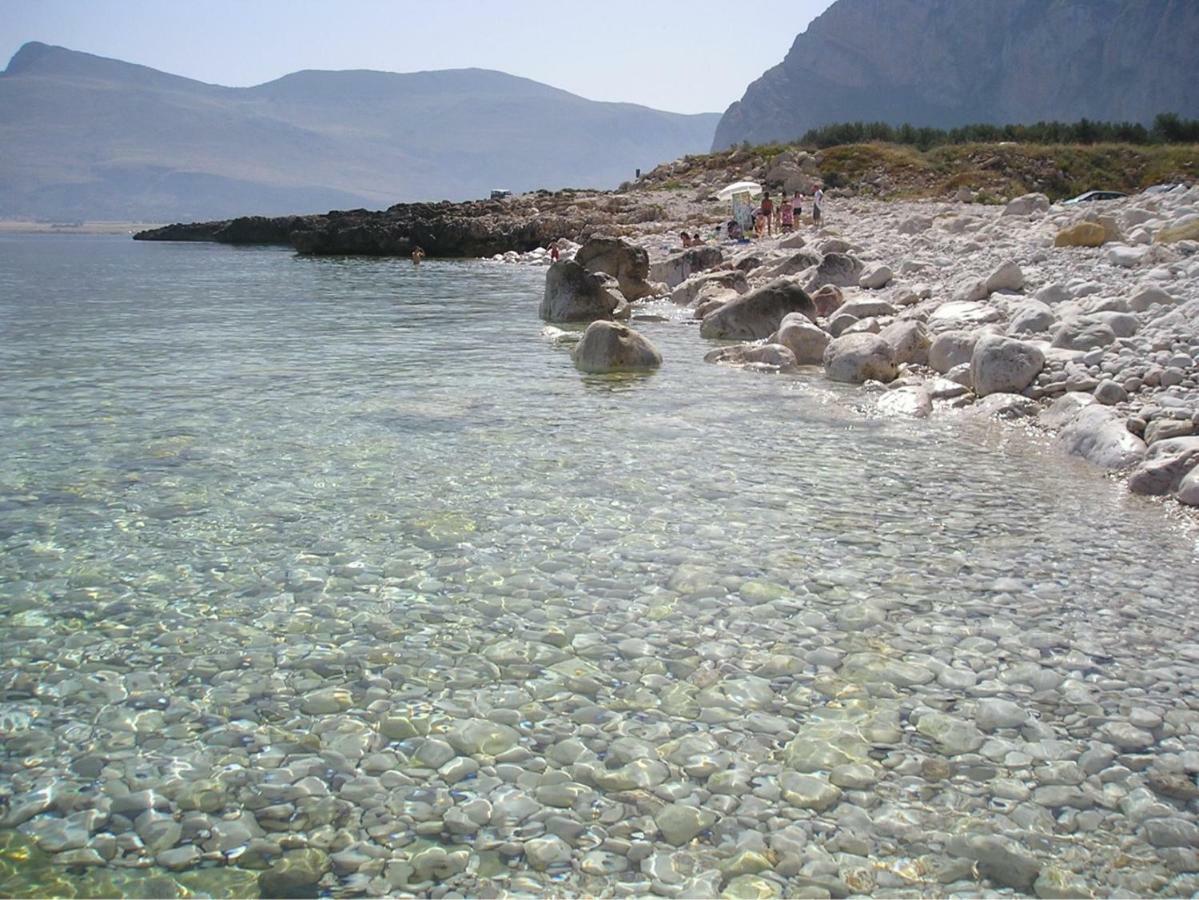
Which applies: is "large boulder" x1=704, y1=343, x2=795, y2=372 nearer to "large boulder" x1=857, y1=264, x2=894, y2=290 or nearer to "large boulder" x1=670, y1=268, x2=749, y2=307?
"large boulder" x1=857, y1=264, x2=894, y2=290

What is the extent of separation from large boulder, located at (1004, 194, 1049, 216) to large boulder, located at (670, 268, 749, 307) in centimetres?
1034

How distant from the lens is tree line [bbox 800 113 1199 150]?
194 feet

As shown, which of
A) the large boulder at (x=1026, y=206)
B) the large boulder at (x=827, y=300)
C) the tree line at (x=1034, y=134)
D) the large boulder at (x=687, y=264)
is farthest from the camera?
the tree line at (x=1034, y=134)

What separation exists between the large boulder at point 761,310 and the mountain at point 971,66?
12199cm

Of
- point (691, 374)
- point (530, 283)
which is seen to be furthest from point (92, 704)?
point (530, 283)

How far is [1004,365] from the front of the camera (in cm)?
1172

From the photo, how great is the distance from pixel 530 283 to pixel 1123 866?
32.0 metres

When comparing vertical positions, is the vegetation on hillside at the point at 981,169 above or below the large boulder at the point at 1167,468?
above

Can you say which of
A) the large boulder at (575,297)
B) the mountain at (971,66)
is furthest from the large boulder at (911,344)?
the mountain at (971,66)

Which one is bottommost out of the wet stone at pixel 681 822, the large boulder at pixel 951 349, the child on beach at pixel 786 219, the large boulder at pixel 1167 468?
the wet stone at pixel 681 822

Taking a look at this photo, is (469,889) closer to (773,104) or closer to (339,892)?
(339,892)

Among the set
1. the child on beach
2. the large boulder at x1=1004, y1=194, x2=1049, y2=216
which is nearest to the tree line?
the child on beach

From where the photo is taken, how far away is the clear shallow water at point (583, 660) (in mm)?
3764

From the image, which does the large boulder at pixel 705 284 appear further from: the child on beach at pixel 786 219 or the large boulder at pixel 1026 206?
the child on beach at pixel 786 219
